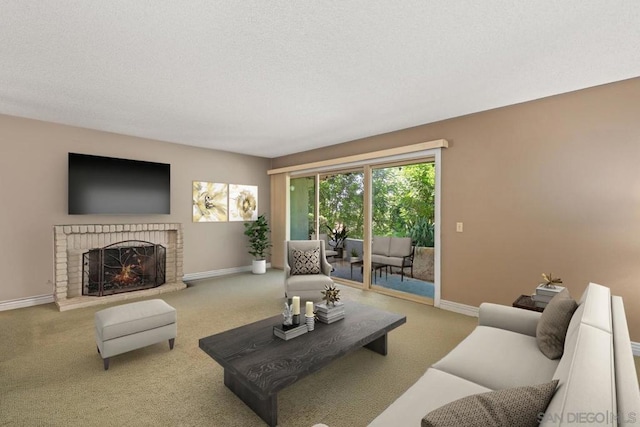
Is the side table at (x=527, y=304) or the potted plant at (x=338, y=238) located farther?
the potted plant at (x=338, y=238)

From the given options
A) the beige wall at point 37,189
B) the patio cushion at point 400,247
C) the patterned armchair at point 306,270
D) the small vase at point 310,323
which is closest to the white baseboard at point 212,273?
the beige wall at point 37,189

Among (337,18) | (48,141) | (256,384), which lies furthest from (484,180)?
(48,141)

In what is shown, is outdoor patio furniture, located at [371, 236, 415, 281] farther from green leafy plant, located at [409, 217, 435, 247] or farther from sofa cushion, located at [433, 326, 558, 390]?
sofa cushion, located at [433, 326, 558, 390]

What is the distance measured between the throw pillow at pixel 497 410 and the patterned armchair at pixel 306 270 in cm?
317

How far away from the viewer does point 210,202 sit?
5.95 m

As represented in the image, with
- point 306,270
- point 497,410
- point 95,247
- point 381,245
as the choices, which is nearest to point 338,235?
point 381,245

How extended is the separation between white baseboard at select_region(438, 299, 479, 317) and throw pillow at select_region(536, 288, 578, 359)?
6.65 feet

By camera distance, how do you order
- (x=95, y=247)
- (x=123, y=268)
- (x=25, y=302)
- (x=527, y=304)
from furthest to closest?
(x=123, y=268)
(x=95, y=247)
(x=25, y=302)
(x=527, y=304)

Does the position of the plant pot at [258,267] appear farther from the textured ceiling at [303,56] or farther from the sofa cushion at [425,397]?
the sofa cushion at [425,397]


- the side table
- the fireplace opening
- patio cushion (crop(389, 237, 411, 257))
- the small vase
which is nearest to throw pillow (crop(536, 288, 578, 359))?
the side table

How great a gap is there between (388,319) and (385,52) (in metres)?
2.33

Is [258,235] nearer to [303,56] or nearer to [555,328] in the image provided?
[303,56]

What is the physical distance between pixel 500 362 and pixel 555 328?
1.34 feet

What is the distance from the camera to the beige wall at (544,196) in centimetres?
286
